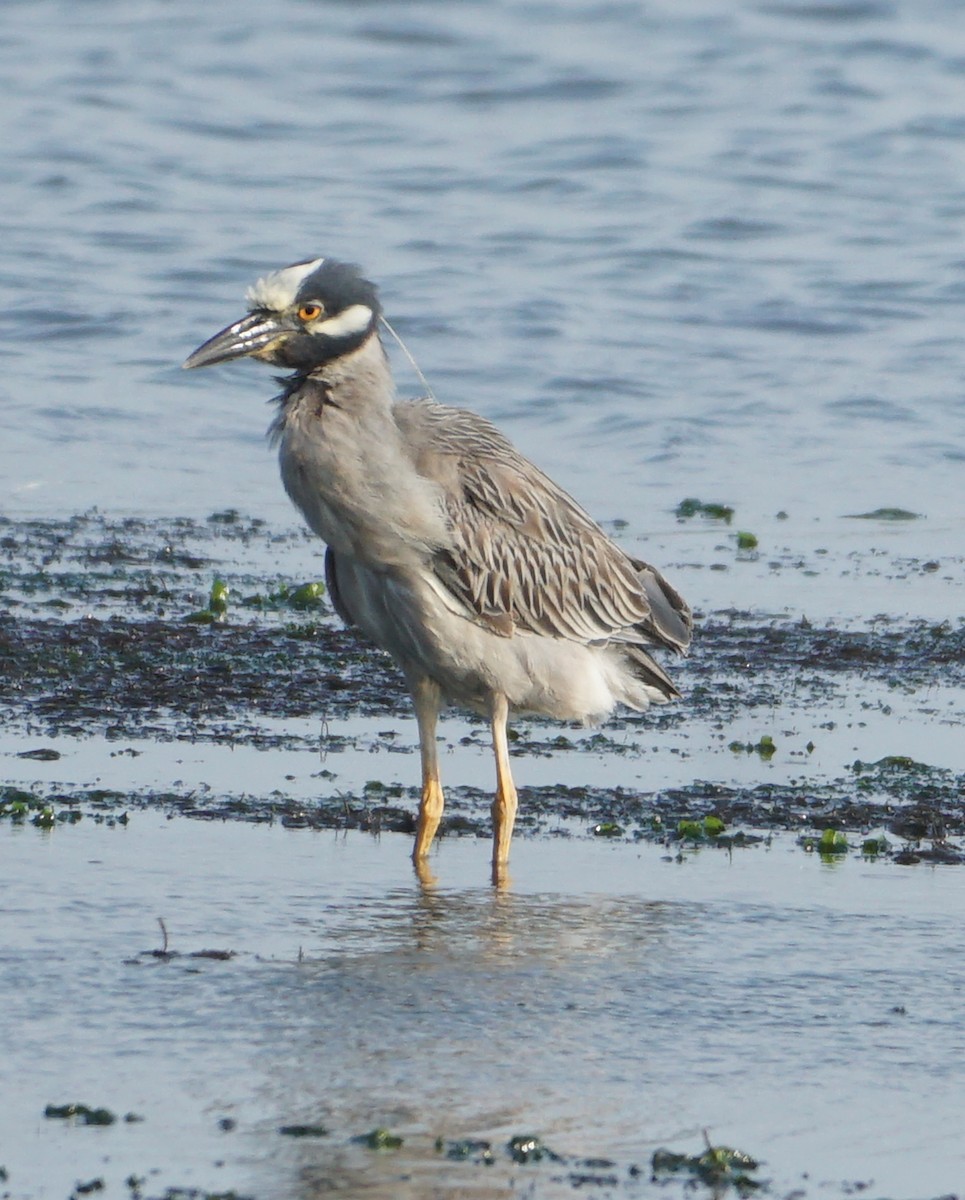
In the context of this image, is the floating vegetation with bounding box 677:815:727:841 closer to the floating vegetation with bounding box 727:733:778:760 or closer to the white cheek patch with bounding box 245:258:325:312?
the floating vegetation with bounding box 727:733:778:760

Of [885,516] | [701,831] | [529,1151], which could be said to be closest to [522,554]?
[701,831]

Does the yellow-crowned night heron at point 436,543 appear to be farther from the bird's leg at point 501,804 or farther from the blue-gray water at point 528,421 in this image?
the blue-gray water at point 528,421

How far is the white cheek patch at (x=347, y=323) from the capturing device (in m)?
6.70

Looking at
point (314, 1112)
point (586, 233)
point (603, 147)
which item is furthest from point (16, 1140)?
point (603, 147)

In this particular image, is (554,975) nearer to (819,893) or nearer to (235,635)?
(819,893)

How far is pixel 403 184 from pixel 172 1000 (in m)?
14.0

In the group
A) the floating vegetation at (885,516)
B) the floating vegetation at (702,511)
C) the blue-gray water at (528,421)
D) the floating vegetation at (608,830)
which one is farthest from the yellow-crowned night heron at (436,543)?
the floating vegetation at (885,516)

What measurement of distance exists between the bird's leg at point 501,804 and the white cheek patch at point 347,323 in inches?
Result: 49.6

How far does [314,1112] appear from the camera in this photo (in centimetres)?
443

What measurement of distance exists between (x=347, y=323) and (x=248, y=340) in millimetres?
292

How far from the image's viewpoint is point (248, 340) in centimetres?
667

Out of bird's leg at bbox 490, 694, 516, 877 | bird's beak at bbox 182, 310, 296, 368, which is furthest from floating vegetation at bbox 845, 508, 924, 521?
bird's beak at bbox 182, 310, 296, 368

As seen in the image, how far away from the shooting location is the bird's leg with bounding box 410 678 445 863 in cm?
671

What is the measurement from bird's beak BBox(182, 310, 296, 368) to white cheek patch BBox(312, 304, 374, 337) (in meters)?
0.09
